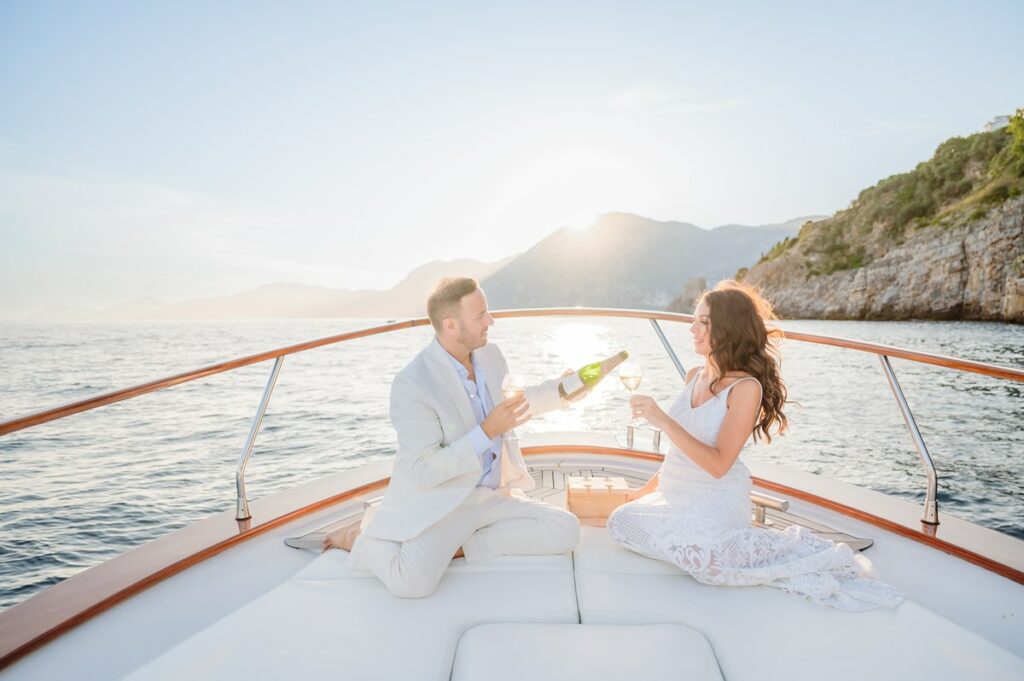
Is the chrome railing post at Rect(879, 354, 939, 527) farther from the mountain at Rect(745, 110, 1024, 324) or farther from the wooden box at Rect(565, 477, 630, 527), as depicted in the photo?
the mountain at Rect(745, 110, 1024, 324)

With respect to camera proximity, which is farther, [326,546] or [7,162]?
[7,162]

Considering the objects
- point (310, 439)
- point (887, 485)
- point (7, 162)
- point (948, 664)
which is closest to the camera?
point (948, 664)

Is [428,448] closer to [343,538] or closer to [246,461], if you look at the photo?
[343,538]

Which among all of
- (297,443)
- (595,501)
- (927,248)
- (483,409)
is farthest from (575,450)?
(927,248)

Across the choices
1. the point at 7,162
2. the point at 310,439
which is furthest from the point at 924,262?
the point at 7,162

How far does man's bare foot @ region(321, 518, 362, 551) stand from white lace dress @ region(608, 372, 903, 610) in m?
0.90

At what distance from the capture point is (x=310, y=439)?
9.61 m

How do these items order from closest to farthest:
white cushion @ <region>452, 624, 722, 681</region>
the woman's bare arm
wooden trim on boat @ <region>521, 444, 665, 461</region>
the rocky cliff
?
white cushion @ <region>452, 624, 722, 681</region> → the woman's bare arm → wooden trim on boat @ <region>521, 444, 665, 461</region> → the rocky cliff

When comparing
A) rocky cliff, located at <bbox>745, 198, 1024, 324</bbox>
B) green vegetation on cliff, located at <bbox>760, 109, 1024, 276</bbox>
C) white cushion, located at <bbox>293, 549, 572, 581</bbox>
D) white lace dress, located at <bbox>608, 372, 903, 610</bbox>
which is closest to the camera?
white lace dress, located at <bbox>608, 372, 903, 610</bbox>

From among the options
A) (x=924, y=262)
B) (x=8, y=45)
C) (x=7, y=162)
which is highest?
(x=8, y=45)

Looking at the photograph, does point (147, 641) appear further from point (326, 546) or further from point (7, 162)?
point (7, 162)

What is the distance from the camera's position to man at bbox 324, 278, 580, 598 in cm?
171

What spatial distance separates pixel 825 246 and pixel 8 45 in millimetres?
80345

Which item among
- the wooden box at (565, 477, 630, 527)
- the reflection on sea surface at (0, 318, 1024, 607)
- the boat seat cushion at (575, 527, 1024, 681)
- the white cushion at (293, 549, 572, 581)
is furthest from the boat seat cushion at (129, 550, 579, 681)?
the reflection on sea surface at (0, 318, 1024, 607)
